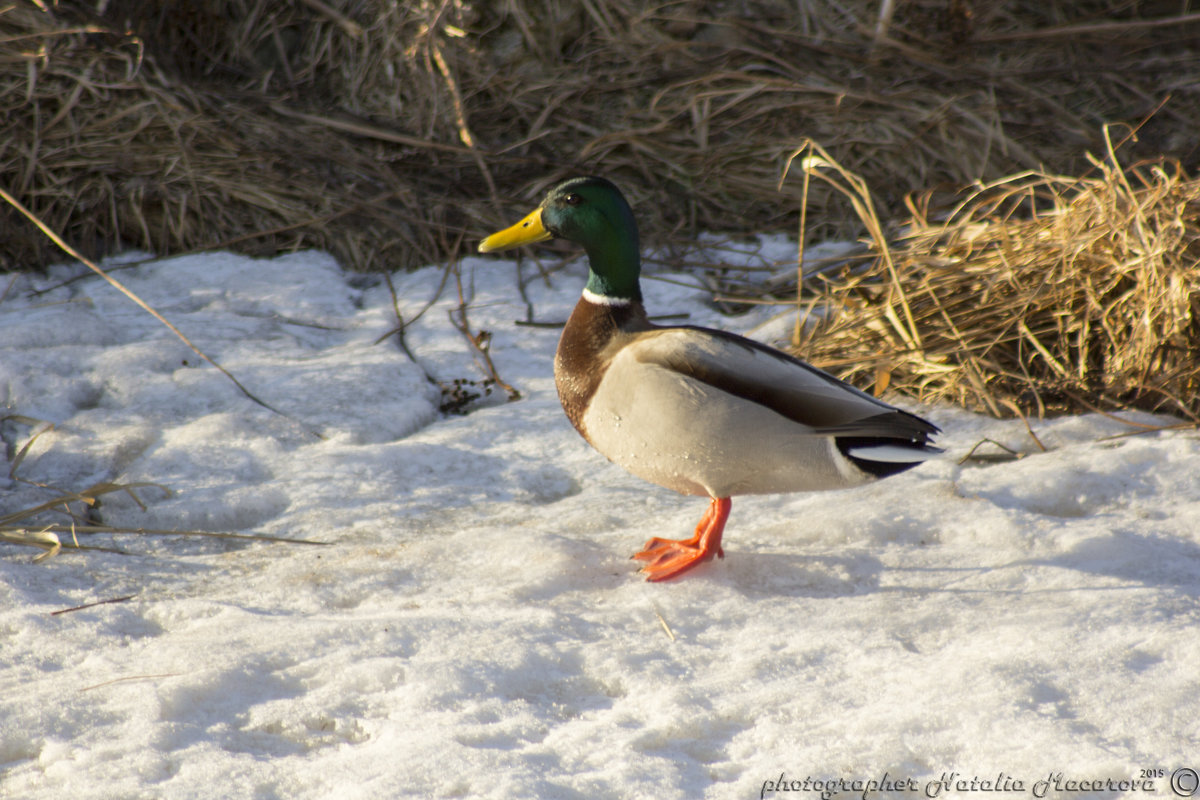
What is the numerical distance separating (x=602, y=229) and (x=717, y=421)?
655 mm

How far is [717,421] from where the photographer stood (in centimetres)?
224

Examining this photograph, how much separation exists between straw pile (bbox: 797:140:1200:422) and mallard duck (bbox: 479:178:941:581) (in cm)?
120

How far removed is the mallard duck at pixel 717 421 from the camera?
88.3 inches

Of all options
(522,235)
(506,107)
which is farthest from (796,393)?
(506,107)

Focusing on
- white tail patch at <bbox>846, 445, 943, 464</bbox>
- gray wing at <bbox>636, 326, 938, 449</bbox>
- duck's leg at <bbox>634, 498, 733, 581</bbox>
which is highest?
gray wing at <bbox>636, 326, 938, 449</bbox>

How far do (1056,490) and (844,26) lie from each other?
3.87 meters

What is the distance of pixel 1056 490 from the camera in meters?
→ 2.72

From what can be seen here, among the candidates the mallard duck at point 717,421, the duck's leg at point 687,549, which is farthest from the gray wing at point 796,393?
the duck's leg at point 687,549

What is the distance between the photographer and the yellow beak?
271 centimetres

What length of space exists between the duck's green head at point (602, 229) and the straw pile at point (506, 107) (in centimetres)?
239

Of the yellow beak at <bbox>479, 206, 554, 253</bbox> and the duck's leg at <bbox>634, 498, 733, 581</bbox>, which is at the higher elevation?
the yellow beak at <bbox>479, 206, 554, 253</bbox>

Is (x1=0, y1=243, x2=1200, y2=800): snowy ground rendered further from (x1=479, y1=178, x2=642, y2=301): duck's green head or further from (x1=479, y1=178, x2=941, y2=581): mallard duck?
(x1=479, y1=178, x2=642, y2=301): duck's green head

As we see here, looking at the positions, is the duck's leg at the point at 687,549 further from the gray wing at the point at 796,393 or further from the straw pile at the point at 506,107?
the straw pile at the point at 506,107

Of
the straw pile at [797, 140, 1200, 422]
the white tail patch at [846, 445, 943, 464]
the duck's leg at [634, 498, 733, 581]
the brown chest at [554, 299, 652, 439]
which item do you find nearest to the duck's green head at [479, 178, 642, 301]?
the brown chest at [554, 299, 652, 439]
